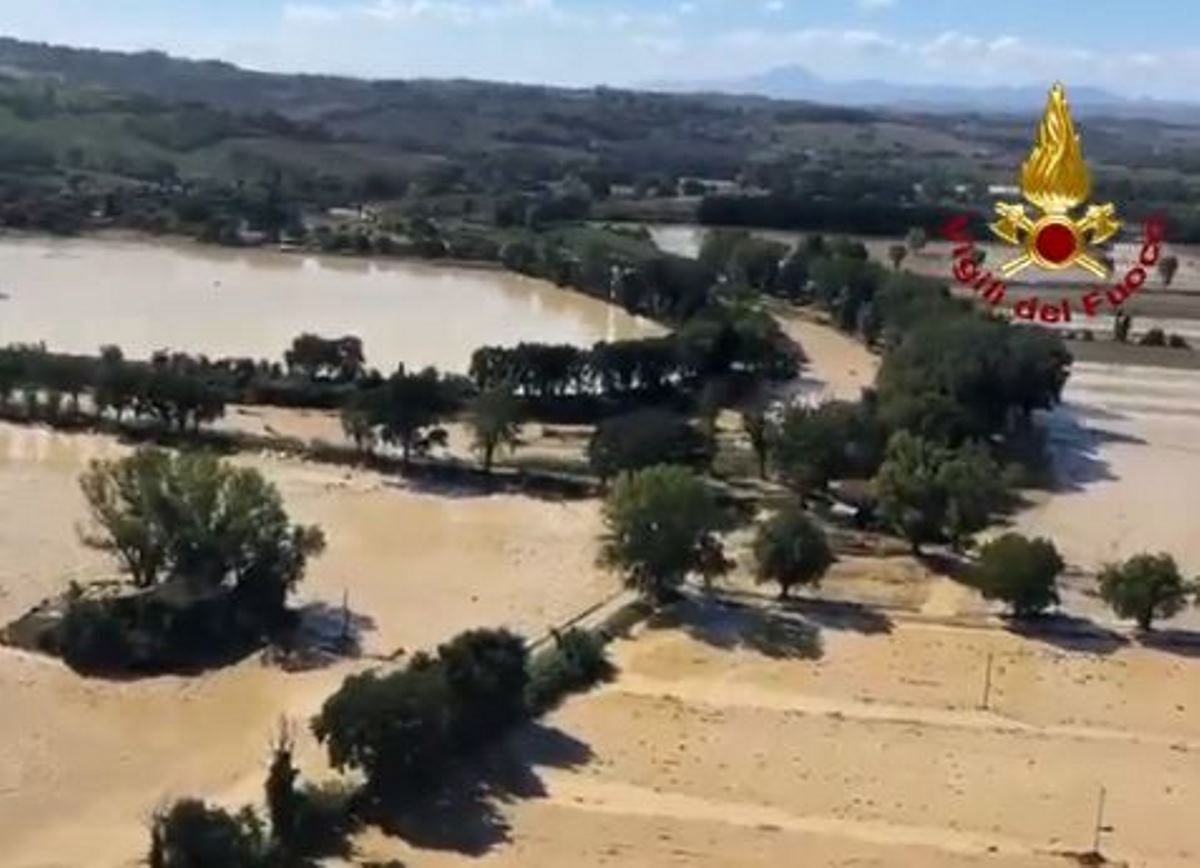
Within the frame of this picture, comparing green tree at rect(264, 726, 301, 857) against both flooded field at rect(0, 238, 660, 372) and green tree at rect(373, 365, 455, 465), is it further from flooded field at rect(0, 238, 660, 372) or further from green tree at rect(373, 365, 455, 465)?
flooded field at rect(0, 238, 660, 372)

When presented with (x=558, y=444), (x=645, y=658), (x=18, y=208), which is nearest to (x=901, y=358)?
(x=558, y=444)

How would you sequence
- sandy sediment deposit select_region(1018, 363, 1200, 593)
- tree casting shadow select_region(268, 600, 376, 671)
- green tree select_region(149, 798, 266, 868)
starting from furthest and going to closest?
sandy sediment deposit select_region(1018, 363, 1200, 593) → tree casting shadow select_region(268, 600, 376, 671) → green tree select_region(149, 798, 266, 868)

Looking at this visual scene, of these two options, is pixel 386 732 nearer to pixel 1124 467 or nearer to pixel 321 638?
pixel 321 638

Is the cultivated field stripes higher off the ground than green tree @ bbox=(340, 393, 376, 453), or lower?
higher

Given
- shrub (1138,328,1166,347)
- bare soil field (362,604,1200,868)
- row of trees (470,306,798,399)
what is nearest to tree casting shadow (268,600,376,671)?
bare soil field (362,604,1200,868)

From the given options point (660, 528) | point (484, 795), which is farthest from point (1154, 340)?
point (484, 795)
